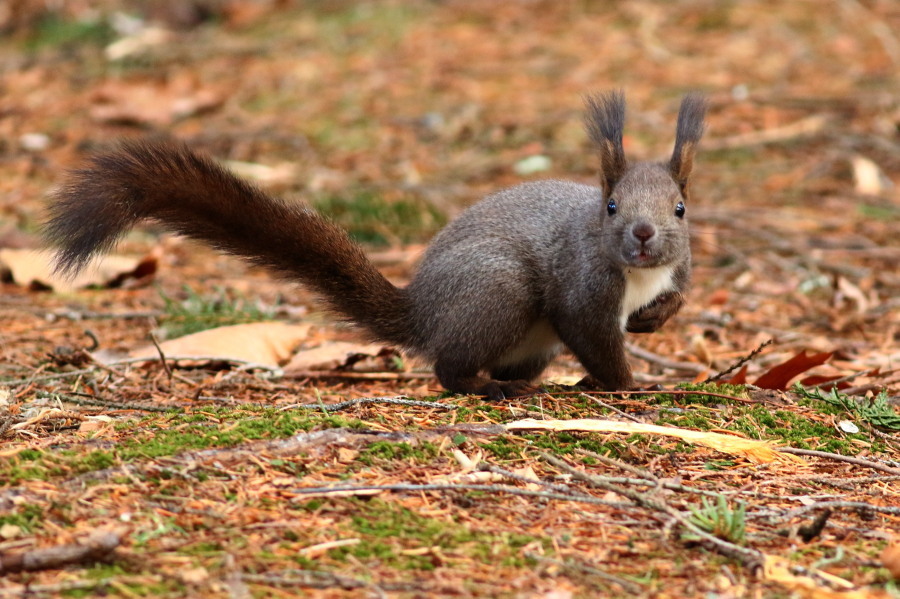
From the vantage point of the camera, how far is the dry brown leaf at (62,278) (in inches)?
193

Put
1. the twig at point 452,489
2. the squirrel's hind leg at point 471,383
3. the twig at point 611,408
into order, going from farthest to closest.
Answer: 1. the squirrel's hind leg at point 471,383
2. the twig at point 611,408
3. the twig at point 452,489

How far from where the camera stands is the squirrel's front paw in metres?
3.56

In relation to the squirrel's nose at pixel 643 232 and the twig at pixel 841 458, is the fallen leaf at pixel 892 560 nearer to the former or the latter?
the twig at pixel 841 458

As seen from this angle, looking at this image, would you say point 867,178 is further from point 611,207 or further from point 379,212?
point 611,207

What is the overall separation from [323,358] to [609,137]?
1.34 meters

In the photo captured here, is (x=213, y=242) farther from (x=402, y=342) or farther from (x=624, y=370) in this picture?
(x=624, y=370)

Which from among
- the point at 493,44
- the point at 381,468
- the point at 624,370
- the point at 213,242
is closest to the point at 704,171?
the point at 493,44

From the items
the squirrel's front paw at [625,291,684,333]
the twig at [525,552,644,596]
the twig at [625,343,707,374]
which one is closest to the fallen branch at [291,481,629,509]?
the twig at [525,552,644,596]

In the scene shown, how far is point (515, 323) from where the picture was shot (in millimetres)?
3457

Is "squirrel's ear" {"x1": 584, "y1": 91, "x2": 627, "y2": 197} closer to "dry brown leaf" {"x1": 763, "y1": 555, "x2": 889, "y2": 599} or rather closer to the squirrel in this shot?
the squirrel

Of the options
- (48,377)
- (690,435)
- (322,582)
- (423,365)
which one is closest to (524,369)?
(423,365)

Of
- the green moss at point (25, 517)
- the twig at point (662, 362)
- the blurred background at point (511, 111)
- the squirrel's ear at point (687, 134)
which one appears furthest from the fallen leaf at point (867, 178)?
the green moss at point (25, 517)

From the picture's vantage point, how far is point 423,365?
12.4ft

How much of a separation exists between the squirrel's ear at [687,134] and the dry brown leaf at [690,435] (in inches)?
41.4
